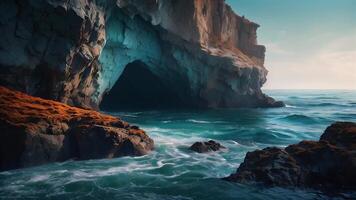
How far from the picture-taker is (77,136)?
18.2 m

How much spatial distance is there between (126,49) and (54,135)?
2401 cm

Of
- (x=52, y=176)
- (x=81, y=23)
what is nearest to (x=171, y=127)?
(x=81, y=23)

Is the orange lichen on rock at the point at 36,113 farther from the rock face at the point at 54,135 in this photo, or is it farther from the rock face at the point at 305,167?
the rock face at the point at 305,167

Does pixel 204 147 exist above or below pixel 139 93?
below

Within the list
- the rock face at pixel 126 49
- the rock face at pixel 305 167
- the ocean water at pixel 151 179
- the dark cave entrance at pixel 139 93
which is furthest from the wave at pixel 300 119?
the rock face at pixel 305 167

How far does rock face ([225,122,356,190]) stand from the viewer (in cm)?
1395

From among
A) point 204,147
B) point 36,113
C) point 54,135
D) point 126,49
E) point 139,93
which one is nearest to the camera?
point 54,135

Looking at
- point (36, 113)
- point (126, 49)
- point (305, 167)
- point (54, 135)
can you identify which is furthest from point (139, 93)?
point (305, 167)

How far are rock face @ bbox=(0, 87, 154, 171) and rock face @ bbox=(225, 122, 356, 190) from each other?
7281 mm

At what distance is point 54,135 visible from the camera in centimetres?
1747

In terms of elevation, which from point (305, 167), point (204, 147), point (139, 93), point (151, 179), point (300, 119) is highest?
point (139, 93)

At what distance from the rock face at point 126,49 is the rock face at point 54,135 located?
5.15m

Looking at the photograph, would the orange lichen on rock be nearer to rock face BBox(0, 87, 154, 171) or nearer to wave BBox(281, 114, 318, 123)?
rock face BBox(0, 87, 154, 171)

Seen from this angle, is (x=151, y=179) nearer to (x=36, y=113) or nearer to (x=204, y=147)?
(x=204, y=147)
